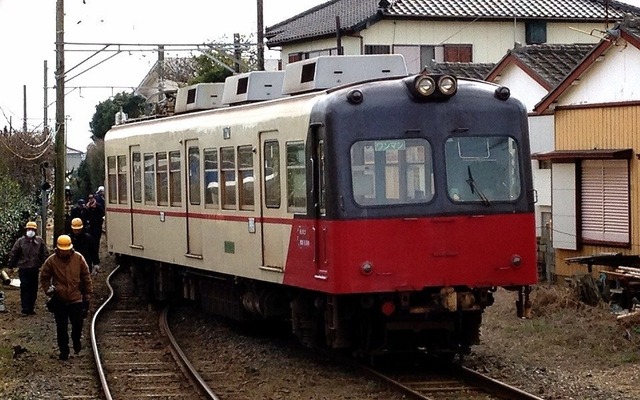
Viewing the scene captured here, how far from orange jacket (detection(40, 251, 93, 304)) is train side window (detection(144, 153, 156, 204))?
3757mm

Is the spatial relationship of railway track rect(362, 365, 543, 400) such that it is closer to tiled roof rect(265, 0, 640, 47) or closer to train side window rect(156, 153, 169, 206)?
train side window rect(156, 153, 169, 206)

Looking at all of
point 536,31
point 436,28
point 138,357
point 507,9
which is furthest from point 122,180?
point 536,31

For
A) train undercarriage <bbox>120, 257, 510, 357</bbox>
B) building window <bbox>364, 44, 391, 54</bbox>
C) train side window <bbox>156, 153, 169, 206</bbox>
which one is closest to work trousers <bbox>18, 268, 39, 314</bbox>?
train side window <bbox>156, 153, 169, 206</bbox>

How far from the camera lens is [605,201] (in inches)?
782

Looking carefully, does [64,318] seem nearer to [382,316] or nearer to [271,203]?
[271,203]

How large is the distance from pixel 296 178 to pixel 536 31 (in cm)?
3002

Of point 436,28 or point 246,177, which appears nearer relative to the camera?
point 246,177

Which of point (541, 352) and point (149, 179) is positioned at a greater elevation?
point (149, 179)

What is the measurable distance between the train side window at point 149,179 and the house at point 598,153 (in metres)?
6.52

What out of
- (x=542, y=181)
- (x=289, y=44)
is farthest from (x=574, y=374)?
(x=289, y=44)

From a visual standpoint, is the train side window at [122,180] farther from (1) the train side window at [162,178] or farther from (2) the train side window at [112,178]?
(1) the train side window at [162,178]

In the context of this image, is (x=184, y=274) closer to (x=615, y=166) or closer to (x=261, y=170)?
(x=261, y=170)

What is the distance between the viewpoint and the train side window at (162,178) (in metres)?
17.6

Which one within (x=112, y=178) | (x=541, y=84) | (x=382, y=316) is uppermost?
(x=541, y=84)
